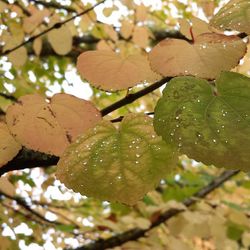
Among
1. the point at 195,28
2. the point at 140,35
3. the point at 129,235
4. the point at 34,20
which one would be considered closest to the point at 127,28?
the point at 140,35

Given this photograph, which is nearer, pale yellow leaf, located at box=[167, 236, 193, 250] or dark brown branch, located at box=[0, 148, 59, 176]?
dark brown branch, located at box=[0, 148, 59, 176]

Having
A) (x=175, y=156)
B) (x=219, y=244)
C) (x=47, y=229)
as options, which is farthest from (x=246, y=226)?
(x=175, y=156)

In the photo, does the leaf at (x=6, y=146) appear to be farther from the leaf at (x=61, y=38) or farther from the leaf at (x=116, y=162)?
the leaf at (x=61, y=38)

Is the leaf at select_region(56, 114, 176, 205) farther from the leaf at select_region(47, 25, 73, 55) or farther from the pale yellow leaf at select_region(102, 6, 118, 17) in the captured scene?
the pale yellow leaf at select_region(102, 6, 118, 17)

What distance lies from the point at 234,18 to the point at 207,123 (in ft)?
0.51

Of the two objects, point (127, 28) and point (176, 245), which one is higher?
point (127, 28)

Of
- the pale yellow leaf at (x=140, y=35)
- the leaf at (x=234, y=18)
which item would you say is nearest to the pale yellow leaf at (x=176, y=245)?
the pale yellow leaf at (x=140, y=35)

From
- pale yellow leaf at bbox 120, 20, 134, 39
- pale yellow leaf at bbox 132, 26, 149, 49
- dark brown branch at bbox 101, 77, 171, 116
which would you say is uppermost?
dark brown branch at bbox 101, 77, 171, 116

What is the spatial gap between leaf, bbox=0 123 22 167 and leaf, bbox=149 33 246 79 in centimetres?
22

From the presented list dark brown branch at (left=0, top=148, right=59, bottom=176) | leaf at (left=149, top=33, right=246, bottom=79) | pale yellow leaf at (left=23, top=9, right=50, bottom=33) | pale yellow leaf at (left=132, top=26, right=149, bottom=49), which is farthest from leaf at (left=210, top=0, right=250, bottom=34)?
pale yellow leaf at (left=132, top=26, right=149, bottom=49)

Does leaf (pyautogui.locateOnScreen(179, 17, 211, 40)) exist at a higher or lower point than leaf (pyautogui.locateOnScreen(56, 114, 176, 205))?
higher

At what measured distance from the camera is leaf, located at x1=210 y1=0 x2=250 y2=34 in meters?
0.54

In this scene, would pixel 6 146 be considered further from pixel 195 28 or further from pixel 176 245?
pixel 176 245

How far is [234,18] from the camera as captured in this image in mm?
559
